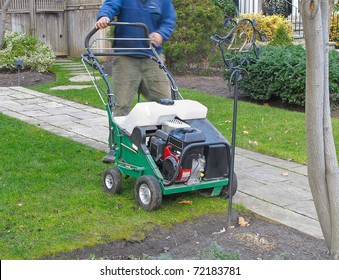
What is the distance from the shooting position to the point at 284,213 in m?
4.73

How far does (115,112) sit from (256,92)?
15.0ft

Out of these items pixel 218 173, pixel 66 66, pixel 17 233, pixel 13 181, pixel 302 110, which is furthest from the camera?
pixel 66 66

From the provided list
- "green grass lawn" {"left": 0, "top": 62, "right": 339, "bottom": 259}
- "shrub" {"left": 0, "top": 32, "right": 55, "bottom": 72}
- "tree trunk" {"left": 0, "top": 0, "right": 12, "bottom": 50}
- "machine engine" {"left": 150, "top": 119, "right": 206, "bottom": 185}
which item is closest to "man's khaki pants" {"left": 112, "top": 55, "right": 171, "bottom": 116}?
"green grass lawn" {"left": 0, "top": 62, "right": 339, "bottom": 259}

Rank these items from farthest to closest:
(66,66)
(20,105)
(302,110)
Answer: (66,66)
(20,105)
(302,110)

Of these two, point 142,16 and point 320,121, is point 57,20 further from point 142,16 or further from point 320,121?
point 320,121

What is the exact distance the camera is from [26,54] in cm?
1349

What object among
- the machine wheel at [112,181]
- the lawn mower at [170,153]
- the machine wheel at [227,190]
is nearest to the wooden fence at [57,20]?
the machine wheel at [112,181]

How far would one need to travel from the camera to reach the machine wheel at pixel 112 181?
4969 mm

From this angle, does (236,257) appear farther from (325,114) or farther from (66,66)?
(66,66)

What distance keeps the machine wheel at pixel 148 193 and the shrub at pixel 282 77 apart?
4.69 metres

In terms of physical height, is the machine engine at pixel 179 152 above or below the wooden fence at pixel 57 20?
below

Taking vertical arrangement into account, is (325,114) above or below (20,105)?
above

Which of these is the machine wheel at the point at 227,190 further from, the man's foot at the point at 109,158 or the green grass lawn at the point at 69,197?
the man's foot at the point at 109,158
